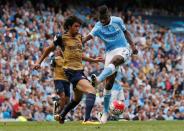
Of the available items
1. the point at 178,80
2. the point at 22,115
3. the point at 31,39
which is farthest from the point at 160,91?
the point at 22,115

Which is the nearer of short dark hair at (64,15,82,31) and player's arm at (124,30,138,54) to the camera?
short dark hair at (64,15,82,31)

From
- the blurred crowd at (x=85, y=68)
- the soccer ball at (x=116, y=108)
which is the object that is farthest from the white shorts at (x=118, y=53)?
the blurred crowd at (x=85, y=68)

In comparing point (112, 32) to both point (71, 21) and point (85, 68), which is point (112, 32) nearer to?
point (71, 21)

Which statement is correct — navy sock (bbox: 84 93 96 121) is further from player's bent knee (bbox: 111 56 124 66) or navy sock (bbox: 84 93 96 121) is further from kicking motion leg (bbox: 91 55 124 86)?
player's bent knee (bbox: 111 56 124 66)

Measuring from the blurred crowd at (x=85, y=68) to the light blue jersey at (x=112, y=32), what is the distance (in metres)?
8.98

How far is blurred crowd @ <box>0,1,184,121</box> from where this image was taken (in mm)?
29125

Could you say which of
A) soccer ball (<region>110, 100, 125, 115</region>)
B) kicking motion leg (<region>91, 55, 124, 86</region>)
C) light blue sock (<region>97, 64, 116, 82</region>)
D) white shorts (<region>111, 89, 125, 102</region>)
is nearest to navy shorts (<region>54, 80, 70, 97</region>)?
soccer ball (<region>110, 100, 125, 115</region>)

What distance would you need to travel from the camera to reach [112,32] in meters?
19.7

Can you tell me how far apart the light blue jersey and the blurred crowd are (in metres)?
8.98

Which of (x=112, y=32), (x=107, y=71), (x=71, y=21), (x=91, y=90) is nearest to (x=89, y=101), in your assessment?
(x=91, y=90)

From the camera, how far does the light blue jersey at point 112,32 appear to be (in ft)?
64.5

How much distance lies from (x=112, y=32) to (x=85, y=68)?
12.7 m

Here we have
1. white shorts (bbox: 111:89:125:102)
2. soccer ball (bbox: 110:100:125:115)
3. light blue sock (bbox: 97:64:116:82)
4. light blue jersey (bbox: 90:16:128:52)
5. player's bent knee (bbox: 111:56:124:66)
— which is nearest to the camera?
light blue sock (bbox: 97:64:116:82)

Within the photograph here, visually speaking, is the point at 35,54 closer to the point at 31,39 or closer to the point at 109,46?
the point at 31,39
